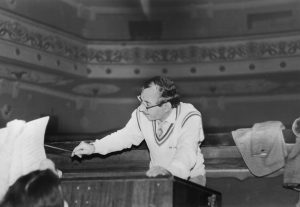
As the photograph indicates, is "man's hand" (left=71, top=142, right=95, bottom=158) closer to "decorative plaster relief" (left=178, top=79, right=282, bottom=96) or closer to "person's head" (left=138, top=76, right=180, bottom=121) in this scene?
"person's head" (left=138, top=76, right=180, bottom=121)

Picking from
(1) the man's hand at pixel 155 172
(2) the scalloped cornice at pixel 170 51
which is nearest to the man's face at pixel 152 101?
(1) the man's hand at pixel 155 172

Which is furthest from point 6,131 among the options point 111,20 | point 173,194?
point 111,20

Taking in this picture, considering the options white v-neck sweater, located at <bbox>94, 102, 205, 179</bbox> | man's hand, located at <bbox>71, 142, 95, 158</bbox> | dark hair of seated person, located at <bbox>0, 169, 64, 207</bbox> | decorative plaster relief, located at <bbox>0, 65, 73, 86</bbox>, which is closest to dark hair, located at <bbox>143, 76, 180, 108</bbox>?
white v-neck sweater, located at <bbox>94, 102, 205, 179</bbox>

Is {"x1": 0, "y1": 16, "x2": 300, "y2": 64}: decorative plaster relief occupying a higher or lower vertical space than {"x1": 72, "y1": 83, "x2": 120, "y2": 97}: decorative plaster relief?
higher

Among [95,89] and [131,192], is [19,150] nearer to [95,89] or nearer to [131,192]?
[131,192]

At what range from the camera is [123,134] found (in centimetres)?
326

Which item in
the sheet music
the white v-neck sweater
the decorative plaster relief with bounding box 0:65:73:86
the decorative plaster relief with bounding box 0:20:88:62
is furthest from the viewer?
the decorative plaster relief with bounding box 0:65:73:86

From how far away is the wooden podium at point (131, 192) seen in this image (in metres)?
2.36

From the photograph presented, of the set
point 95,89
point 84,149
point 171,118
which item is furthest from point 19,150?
point 95,89

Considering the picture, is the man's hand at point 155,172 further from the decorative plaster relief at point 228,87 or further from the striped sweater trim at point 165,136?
the decorative plaster relief at point 228,87

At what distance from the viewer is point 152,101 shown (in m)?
3.08

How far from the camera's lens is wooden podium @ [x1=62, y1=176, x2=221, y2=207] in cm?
236

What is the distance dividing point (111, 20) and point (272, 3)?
14.3 ft

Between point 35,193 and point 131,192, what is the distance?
2.16 ft
